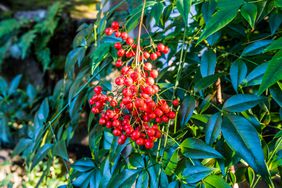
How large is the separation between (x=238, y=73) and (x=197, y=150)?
175 mm

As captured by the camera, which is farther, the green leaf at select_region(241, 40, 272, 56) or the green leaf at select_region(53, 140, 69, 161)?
the green leaf at select_region(53, 140, 69, 161)

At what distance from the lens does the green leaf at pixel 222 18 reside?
0.59 meters

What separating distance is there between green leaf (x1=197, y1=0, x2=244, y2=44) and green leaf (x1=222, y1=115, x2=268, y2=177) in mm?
146

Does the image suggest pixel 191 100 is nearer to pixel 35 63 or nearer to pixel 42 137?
pixel 42 137

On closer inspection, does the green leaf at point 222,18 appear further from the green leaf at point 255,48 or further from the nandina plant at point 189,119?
the green leaf at point 255,48

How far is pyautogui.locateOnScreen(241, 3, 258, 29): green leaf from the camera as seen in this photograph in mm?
602

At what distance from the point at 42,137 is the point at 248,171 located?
21.5 inches

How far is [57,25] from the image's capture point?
235 cm

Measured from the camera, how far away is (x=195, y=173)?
0.59 m

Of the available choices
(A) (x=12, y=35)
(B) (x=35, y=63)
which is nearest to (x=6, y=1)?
(A) (x=12, y=35)

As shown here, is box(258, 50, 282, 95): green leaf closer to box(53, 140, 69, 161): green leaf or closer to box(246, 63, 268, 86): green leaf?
box(246, 63, 268, 86): green leaf

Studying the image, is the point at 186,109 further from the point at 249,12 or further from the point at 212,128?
the point at 249,12

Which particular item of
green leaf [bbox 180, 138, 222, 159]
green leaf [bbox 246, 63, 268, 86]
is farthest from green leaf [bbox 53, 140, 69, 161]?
green leaf [bbox 246, 63, 268, 86]

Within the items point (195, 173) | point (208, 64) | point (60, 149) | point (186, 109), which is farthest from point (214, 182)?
point (60, 149)
